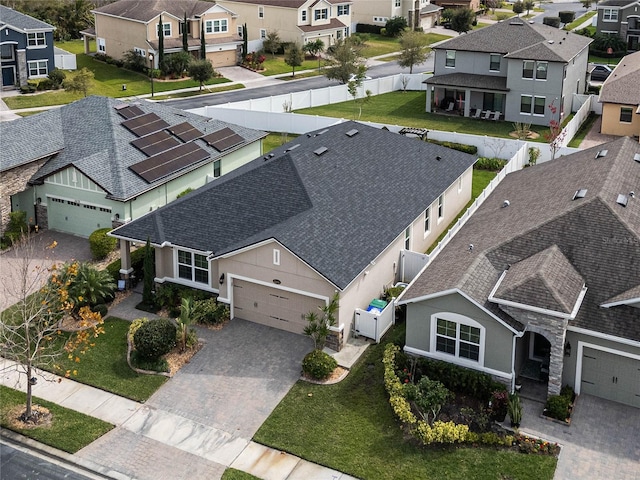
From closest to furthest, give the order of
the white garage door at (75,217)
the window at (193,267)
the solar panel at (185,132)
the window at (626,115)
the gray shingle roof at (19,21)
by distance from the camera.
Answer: the window at (193,267)
the white garage door at (75,217)
the solar panel at (185,132)
the window at (626,115)
the gray shingle roof at (19,21)

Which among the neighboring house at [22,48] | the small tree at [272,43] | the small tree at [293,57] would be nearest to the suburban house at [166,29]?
the small tree at [272,43]

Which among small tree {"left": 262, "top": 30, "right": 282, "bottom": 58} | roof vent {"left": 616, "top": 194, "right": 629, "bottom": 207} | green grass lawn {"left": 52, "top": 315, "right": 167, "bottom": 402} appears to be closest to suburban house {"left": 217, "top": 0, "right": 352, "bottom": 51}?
small tree {"left": 262, "top": 30, "right": 282, "bottom": 58}

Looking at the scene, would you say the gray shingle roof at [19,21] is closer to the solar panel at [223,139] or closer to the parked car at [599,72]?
the solar panel at [223,139]

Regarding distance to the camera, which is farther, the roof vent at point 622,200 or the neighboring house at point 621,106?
the neighboring house at point 621,106

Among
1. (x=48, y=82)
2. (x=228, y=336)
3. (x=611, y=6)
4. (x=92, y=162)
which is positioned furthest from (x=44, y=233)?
(x=611, y=6)

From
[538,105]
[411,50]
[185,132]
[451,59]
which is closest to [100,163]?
[185,132]

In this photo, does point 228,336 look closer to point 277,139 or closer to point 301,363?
point 301,363

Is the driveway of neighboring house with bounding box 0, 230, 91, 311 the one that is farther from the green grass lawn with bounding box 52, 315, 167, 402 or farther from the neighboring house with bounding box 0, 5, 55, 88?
the neighboring house with bounding box 0, 5, 55, 88

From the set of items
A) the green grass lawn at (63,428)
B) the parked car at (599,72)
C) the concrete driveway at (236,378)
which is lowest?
the green grass lawn at (63,428)
